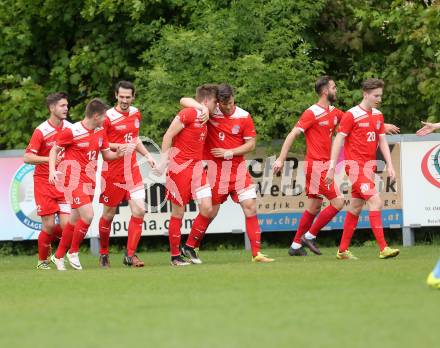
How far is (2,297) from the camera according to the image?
1158 centimetres

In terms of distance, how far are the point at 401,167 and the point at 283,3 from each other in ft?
10.5

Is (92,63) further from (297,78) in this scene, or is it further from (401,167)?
(401,167)

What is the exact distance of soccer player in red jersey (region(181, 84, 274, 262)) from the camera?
1506 centimetres

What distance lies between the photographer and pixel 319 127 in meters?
15.8

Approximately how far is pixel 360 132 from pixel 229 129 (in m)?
1.59

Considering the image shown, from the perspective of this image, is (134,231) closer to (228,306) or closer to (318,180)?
(318,180)

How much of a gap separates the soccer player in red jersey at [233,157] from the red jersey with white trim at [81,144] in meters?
1.20

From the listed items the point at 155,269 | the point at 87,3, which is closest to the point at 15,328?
the point at 155,269

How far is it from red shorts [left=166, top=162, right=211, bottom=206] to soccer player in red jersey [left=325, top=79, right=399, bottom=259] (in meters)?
1.53

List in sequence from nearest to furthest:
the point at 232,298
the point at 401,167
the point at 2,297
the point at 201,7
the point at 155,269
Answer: the point at 232,298 → the point at 2,297 → the point at 155,269 → the point at 401,167 → the point at 201,7

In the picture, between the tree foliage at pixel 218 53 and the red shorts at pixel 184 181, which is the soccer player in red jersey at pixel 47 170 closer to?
the red shorts at pixel 184 181

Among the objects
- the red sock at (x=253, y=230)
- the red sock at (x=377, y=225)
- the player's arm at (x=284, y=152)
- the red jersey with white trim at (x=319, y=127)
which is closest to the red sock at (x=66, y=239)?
the red sock at (x=253, y=230)

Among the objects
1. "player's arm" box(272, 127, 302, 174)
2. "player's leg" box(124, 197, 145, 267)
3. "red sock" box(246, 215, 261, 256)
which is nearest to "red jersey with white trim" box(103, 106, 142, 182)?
"player's leg" box(124, 197, 145, 267)

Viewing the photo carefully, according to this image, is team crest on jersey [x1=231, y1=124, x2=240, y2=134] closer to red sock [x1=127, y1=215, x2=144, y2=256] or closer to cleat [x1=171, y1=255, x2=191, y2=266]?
red sock [x1=127, y1=215, x2=144, y2=256]
